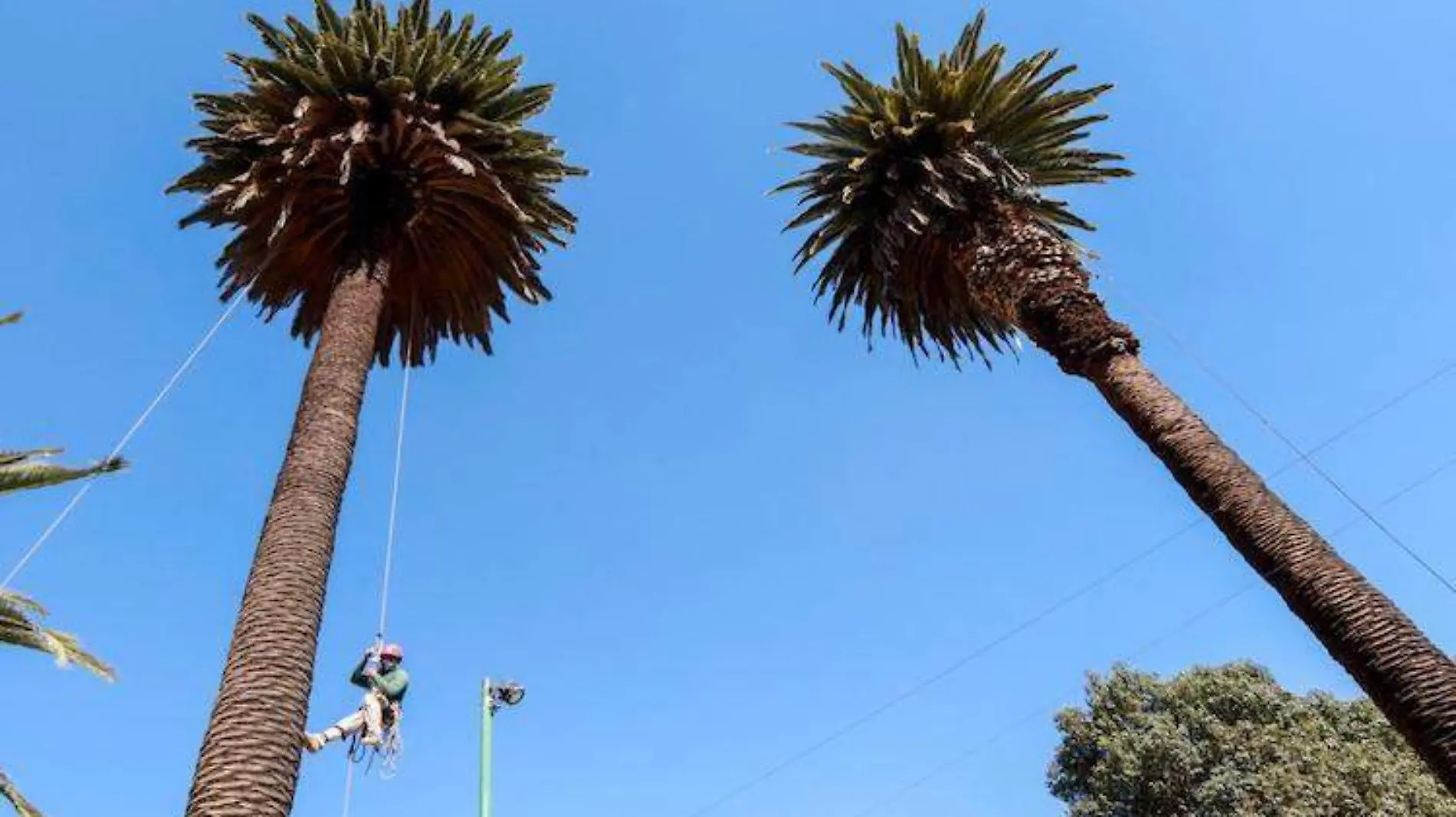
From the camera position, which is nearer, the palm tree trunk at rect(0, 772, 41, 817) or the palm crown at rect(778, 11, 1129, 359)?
the palm tree trunk at rect(0, 772, 41, 817)

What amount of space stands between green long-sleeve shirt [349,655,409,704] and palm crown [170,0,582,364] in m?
3.84

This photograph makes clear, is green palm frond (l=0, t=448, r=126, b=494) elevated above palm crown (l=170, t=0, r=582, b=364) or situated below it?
below

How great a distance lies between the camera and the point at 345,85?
10.7m

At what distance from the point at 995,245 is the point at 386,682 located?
833 cm

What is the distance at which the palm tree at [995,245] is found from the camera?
895cm

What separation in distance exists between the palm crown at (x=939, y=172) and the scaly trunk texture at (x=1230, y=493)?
74 cm

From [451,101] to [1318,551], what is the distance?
29.7 ft

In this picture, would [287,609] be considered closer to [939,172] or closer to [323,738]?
[323,738]

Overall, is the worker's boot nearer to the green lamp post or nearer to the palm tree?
the green lamp post

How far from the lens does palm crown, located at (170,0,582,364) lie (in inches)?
421

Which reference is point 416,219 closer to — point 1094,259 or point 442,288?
point 442,288

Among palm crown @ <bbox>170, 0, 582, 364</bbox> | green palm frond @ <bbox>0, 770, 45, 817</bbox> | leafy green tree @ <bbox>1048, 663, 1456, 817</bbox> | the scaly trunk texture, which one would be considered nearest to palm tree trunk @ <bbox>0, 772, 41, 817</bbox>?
green palm frond @ <bbox>0, 770, 45, 817</bbox>

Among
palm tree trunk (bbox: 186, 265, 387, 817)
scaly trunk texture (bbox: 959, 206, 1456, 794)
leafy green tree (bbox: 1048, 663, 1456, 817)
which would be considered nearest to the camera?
palm tree trunk (bbox: 186, 265, 387, 817)

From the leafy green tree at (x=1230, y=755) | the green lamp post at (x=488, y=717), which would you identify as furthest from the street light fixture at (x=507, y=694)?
the leafy green tree at (x=1230, y=755)
